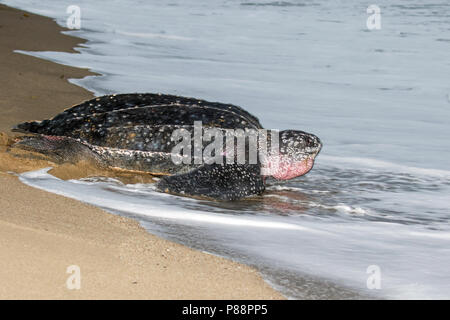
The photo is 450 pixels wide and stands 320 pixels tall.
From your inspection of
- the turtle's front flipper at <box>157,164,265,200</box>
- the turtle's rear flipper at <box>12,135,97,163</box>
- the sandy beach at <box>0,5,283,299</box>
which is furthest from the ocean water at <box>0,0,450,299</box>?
the turtle's rear flipper at <box>12,135,97,163</box>

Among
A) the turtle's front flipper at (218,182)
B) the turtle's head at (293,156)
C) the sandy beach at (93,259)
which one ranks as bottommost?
the sandy beach at (93,259)

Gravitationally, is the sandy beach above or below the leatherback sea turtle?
below

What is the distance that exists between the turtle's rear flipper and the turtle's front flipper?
25.0 inches

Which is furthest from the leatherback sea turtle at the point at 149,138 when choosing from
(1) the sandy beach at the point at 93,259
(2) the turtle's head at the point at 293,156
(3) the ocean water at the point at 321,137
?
(1) the sandy beach at the point at 93,259

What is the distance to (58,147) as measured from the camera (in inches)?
159

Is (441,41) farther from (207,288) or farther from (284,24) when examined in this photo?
(207,288)

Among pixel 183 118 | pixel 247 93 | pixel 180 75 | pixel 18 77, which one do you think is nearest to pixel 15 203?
pixel 183 118

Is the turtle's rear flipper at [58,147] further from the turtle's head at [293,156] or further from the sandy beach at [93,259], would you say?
the turtle's head at [293,156]

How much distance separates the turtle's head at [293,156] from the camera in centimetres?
411

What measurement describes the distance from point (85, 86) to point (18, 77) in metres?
0.68

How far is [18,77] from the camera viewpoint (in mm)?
6086

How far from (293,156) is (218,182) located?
610mm

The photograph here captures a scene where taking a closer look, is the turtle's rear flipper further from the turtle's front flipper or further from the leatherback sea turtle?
the turtle's front flipper

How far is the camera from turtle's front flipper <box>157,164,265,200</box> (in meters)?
3.63
